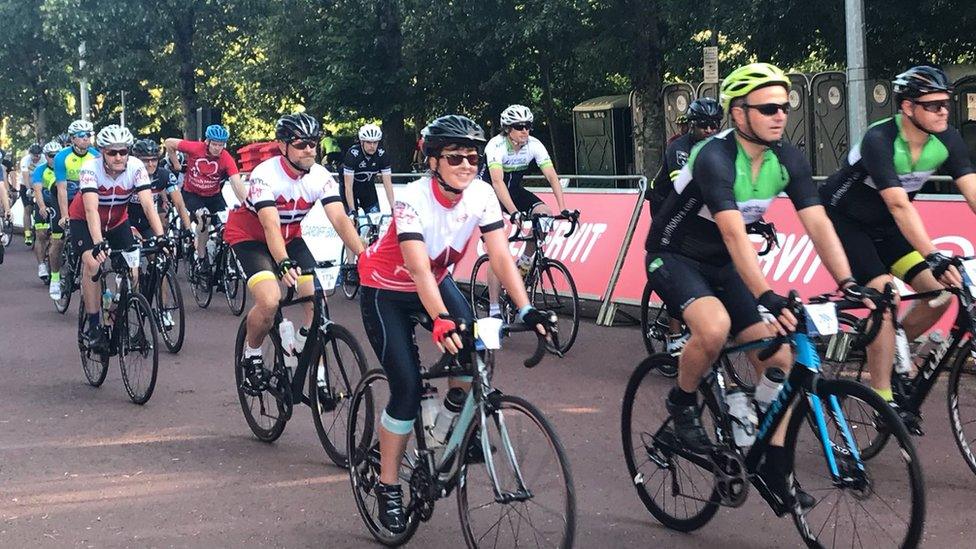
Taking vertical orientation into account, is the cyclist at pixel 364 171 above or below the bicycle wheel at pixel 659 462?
above

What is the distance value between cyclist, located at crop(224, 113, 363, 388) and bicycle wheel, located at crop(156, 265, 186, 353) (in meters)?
3.27

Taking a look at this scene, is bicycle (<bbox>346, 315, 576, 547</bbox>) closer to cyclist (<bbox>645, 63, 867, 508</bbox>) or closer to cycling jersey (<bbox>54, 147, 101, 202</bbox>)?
cyclist (<bbox>645, 63, 867, 508</bbox>)

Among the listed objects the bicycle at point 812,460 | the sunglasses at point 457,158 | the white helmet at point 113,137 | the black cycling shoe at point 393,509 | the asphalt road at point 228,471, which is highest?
the white helmet at point 113,137

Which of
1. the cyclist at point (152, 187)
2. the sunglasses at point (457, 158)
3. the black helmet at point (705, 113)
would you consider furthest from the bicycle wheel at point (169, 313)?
the sunglasses at point (457, 158)

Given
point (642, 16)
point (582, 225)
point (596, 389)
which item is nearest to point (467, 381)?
point (596, 389)

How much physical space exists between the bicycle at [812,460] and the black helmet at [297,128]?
113 inches

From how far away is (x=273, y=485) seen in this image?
6.94 metres

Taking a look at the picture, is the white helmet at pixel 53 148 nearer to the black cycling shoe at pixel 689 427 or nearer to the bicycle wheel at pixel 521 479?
the black cycling shoe at pixel 689 427

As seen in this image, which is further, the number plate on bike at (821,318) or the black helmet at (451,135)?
the black helmet at (451,135)

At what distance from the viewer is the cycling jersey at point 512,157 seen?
11711 mm

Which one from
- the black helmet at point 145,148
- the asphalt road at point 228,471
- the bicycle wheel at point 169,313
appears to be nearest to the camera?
the asphalt road at point 228,471

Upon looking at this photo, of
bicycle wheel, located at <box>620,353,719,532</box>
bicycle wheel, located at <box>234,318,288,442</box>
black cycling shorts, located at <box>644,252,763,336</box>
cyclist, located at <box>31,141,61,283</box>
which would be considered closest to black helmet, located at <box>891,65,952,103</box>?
black cycling shorts, located at <box>644,252,763,336</box>

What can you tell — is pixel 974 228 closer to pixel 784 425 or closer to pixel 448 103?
pixel 784 425

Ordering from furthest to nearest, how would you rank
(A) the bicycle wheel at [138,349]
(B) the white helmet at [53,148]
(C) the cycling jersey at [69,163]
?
1. (B) the white helmet at [53,148]
2. (C) the cycling jersey at [69,163]
3. (A) the bicycle wheel at [138,349]
